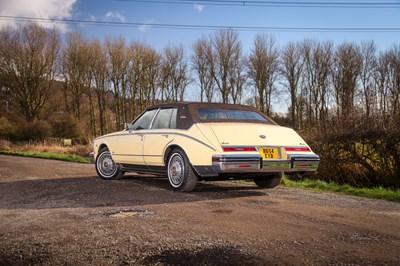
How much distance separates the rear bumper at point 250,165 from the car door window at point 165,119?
1.23m

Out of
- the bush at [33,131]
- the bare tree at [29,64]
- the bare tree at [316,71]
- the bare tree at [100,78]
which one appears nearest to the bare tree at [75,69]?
the bare tree at [100,78]

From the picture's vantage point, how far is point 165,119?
757 centimetres

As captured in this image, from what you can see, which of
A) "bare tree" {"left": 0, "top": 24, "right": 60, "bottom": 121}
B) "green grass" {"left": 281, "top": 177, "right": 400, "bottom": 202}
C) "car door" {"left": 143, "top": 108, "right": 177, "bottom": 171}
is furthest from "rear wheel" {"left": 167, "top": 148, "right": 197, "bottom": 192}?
"bare tree" {"left": 0, "top": 24, "right": 60, "bottom": 121}

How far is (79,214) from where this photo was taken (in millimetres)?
5000

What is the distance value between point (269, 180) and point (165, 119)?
2.29 meters

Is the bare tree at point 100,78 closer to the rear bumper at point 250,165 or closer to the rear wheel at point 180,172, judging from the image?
the rear wheel at point 180,172

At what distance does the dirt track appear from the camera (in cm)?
326

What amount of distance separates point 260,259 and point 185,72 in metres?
45.4

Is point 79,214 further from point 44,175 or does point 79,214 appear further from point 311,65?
point 311,65

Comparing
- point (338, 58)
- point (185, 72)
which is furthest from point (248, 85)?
point (338, 58)

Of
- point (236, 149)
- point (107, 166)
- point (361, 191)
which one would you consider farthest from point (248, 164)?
point (107, 166)

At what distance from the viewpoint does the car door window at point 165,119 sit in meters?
7.32

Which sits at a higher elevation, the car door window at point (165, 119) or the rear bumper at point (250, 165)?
the car door window at point (165, 119)

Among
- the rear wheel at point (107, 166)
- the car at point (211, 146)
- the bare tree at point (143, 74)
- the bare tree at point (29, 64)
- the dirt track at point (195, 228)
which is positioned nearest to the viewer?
the dirt track at point (195, 228)
